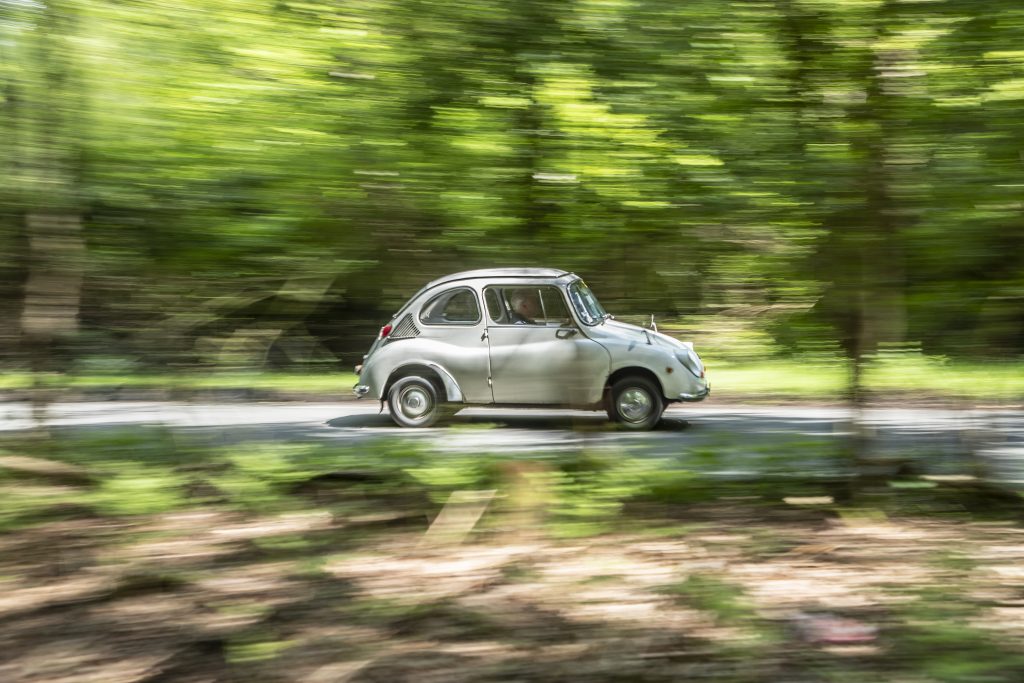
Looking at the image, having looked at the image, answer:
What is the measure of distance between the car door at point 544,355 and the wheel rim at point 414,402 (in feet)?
1.93

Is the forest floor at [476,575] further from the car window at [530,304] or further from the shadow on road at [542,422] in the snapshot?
the car window at [530,304]

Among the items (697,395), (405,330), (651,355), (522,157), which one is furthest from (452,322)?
(522,157)

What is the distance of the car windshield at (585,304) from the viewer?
5570 mm

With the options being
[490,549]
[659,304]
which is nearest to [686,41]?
[659,304]

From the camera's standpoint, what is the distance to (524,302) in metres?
5.73

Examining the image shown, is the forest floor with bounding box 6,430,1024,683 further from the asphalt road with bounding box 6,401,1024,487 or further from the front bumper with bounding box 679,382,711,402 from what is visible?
the front bumper with bounding box 679,382,711,402

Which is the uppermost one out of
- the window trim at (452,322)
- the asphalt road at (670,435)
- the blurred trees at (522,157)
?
the blurred trees at (522,157)

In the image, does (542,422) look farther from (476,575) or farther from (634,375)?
(634,375)

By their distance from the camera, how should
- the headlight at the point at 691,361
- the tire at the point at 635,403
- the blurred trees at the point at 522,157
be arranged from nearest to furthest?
the blurred trees at the point at 522,157 → the headlight at the point at 691,361 → the tire at the point at 635,403

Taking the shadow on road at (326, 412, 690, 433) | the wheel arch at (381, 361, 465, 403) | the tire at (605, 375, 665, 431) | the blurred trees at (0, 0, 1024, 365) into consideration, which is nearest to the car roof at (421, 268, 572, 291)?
the blurred trees at (0, 0, 1024, 365)

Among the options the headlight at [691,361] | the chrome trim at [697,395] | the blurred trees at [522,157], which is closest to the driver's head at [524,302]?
the blurred trees at [522,157]

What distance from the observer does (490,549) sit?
532 cm

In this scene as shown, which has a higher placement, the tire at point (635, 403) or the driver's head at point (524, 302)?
the driver's head at point (524, 302)

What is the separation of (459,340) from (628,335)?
1.70m
